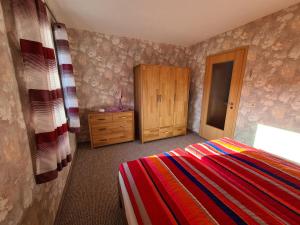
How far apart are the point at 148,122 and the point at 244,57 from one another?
2.32 m

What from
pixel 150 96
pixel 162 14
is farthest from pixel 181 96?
pixel 162 14

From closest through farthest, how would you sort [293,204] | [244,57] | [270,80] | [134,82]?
[293,204]
[270,80]
[244,57]
[134,82]

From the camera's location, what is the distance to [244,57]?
2.46 metres

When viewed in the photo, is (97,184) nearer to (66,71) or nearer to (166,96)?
(66,71)

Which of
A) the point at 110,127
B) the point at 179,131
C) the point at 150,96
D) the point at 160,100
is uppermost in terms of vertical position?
the point at 150,96

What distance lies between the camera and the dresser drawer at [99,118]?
8.98 feet

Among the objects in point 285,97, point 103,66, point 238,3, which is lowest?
point 285,97

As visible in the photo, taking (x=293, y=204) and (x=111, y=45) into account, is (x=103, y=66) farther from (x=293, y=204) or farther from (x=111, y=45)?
(x=293, y=204)

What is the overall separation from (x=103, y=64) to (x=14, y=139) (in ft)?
8.37

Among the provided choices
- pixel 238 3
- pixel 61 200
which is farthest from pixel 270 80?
pixel 61 200

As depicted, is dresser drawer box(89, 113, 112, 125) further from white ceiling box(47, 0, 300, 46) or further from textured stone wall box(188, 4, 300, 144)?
textured stone wall box(188, 4, 300, 144)

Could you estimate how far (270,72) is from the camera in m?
2.15

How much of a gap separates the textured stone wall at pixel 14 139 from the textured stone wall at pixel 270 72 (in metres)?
3.08

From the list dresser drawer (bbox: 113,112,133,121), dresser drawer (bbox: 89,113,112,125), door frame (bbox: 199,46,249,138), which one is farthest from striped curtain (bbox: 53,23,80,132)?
door frame (bbox: 199,46,249,138)
